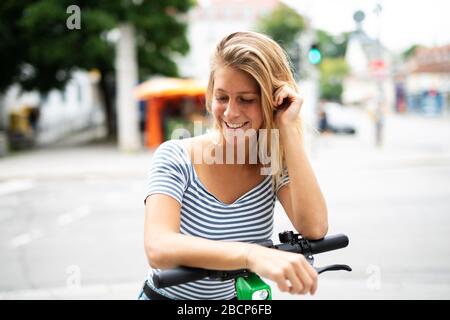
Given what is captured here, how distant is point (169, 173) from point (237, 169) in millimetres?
259

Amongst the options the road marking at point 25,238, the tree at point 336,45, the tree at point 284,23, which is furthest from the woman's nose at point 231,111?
the tree at point 336,45

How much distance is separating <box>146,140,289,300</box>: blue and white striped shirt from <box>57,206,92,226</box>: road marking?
611 centimetres

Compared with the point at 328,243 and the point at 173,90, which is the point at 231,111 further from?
the point at 173,90

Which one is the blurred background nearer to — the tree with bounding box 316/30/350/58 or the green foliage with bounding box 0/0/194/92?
the green foliage with bounding box 0/0/194/92

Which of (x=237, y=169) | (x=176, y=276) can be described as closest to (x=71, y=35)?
(x=237, y=169)

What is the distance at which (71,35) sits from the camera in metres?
17.5

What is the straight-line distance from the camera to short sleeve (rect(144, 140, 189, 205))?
4.66 feet

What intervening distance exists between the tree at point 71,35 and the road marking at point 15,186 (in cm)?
617

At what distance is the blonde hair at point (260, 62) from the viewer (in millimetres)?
1419

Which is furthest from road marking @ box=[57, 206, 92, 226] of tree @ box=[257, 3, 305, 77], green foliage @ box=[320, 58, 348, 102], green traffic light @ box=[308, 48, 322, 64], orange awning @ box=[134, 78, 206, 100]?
green foliage @ box=[320, 58, 348, 102]

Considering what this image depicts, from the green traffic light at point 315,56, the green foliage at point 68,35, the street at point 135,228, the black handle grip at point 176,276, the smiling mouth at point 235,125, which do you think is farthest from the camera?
the green foliage at point 68,35

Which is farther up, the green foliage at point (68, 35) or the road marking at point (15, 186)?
the green foliage at point (68, 35)

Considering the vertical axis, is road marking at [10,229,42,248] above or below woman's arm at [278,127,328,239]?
below

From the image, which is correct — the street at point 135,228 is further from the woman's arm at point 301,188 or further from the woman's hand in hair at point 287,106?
the woman's hand in hair at point 287,106
